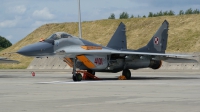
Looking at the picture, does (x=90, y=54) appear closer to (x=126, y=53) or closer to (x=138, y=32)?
(x=126, y=53)

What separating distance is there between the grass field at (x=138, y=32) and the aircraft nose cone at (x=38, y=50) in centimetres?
3126

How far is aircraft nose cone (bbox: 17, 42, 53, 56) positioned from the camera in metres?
24.0

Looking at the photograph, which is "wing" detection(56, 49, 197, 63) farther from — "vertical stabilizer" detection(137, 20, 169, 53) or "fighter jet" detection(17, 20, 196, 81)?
"vertical stabilizer" detection(137, 20, 169, 53)

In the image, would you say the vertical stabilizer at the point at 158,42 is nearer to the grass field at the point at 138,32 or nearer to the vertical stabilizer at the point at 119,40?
the vertical stabilizer at the point at 119,40

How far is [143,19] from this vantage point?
2852 inches

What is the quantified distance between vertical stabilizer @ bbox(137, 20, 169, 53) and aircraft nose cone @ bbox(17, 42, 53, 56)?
5955 millimetres

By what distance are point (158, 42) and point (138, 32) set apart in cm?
3968

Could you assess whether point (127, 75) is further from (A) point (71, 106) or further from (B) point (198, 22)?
(B) point (198, 22)

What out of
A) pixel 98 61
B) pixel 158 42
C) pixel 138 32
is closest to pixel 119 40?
pixel 158 42

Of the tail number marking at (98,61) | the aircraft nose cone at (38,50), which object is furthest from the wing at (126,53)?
the aircraft nose cone at (38,50)

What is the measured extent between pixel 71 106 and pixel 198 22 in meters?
54.4

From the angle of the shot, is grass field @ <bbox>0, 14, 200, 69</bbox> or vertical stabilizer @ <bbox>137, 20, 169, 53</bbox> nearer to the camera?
vertical stabilizer @ <bbox>137, 20, 169, 53</bbox>

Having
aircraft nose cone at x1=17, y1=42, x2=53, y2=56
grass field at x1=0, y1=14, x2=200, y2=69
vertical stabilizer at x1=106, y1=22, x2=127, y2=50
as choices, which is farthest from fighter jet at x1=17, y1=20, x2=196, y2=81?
grass field at x1=0, y1=14, x2=200, y2=69

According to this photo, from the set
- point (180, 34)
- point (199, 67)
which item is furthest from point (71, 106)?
point (180, 34)
